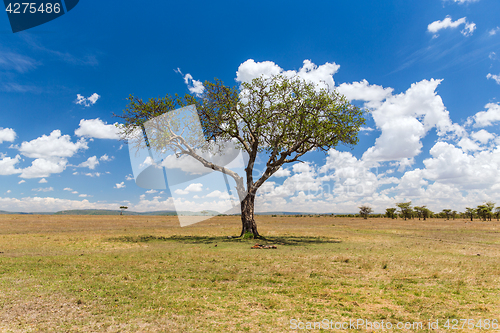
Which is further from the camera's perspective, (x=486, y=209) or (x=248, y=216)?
(x=486, y=209)

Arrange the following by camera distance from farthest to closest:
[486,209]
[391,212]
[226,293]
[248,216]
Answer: [391,212]
[486,209]
[248,216]
[226,293]

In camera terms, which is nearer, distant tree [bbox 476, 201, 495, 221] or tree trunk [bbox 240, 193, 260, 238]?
tree trunk [bbox 240, 193, 260, 238]

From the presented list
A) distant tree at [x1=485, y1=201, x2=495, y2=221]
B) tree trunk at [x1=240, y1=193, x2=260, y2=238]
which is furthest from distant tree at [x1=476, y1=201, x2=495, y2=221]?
tree trunk at [x1=240, y1=193, x2=260, y2=238]

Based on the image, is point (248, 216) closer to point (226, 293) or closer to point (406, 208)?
point (226, 293)

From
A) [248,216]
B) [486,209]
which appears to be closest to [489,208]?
[486,209]

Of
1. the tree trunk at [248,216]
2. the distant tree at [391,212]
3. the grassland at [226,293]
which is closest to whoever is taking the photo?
the grassland at [226,293]

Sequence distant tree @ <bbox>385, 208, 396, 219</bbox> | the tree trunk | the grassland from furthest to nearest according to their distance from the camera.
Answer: distant tree @ <bbox>385, 208, 396, 219</bbox>, the tree trunk, the grassland

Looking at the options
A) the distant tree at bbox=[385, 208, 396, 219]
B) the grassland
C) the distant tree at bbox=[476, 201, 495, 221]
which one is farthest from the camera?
the distant tree at bbox=[385, 208, 396, 219]

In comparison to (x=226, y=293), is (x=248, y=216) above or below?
above

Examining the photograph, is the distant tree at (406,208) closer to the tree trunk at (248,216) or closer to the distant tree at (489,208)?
the distant tree at (489,208)

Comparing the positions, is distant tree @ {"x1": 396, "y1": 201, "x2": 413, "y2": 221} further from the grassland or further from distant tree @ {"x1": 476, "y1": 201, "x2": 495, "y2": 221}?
the grassland

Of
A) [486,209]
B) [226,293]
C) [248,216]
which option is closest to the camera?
[226,293]

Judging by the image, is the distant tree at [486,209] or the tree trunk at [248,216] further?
the distant tree at [486,209]

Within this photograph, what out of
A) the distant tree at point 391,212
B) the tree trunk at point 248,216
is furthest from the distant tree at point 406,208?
the tree trunk at point 248,216
